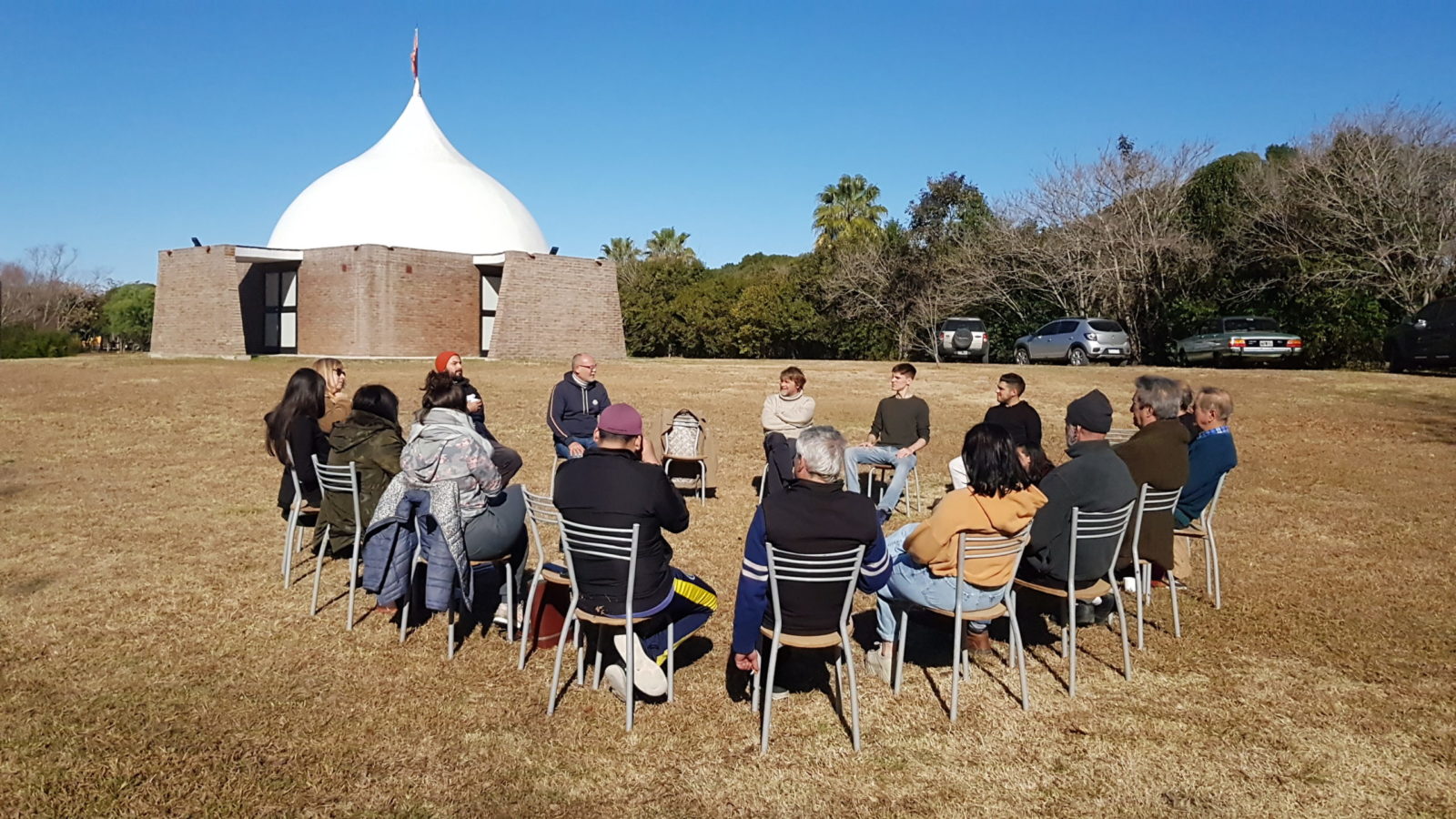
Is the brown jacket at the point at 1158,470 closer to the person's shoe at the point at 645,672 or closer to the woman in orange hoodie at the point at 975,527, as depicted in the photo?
the woman in orange hoodie at the point at 975,527

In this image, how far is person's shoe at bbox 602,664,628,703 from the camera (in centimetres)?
425

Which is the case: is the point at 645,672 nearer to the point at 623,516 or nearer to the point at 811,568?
the point at 623,516

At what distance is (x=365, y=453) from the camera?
5535 mm

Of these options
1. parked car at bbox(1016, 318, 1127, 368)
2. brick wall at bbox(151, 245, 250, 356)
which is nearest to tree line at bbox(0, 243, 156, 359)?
brick wall at bbox(151, 245, 250, 356)

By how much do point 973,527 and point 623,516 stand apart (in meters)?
1.57

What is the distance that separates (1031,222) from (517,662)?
2993 cm

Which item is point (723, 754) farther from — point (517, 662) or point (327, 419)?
point (327, 419)

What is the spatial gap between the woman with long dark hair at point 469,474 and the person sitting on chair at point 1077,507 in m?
2.71

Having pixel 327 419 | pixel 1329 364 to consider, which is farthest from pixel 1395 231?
pixel 327 419

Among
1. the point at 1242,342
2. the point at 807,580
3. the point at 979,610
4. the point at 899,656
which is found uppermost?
the point at 1242,342

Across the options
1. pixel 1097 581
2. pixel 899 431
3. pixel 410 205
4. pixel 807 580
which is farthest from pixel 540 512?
pixel 410 205

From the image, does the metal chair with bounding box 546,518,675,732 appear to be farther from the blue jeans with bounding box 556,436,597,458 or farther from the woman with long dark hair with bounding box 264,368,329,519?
the blue jeans with bounding box 556,436,597,458

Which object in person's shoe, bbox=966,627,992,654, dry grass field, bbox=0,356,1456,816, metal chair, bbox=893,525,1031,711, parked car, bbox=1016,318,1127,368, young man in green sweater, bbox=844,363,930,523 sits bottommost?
dry grass field, bbox=0,356,1456,816

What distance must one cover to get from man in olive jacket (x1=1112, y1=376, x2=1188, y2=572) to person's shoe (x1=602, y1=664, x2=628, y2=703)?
272 centimetres
